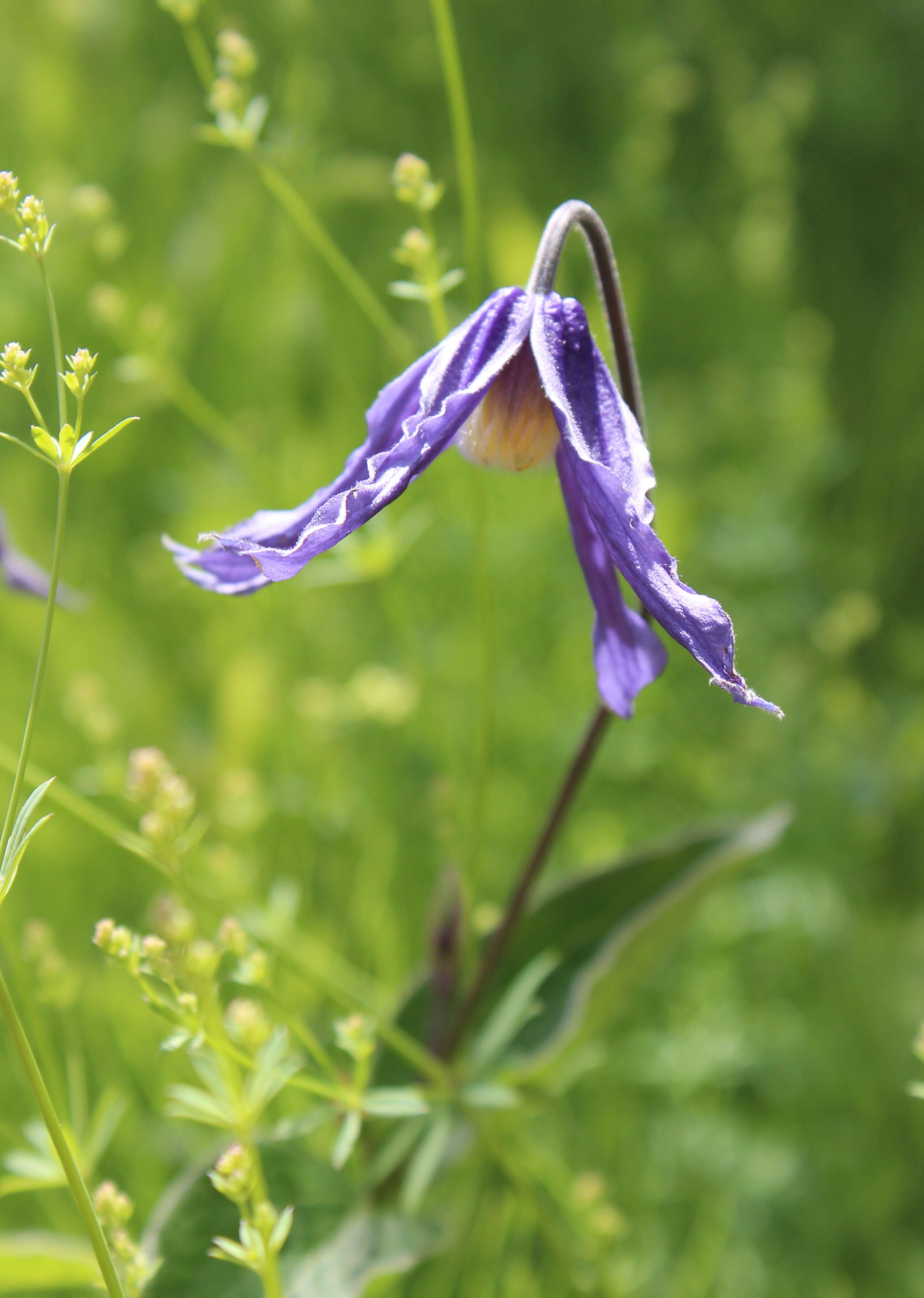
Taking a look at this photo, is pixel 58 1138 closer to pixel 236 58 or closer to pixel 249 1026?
pixel 249 1026

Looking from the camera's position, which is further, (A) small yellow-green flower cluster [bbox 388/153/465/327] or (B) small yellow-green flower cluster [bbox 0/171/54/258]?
(A) small yellow-green flower cluster [bbox 388/153/465/327]

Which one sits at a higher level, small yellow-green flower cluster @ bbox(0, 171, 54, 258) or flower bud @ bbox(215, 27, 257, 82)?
flower bud @ bbox(215, 27, 257, 82)

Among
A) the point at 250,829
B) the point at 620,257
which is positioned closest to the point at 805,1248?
the point at 250,829

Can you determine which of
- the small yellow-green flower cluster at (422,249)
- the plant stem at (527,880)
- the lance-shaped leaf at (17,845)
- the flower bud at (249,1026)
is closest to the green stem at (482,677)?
the plant stem at (527,880)

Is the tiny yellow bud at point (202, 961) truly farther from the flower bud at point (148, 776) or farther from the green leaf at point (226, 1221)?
the green leaf at point (226, 1221)

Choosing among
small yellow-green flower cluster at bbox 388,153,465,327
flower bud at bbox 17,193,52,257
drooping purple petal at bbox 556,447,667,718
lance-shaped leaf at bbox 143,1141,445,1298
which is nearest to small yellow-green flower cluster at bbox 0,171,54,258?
flower bud at bbox 17,193,52,257

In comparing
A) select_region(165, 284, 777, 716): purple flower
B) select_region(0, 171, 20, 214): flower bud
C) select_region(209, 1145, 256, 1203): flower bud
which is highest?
select_region(0, 171, 20, 214): flower bud

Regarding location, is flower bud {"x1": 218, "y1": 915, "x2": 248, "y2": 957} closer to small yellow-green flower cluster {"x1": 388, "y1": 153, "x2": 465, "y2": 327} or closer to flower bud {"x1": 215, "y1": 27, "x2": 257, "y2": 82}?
small yellow-green flower cluster {"x1": 388, "y1": 153, "x2": 465, "y2": 327}

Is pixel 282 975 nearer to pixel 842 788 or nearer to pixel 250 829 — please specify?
pixel 250 829
